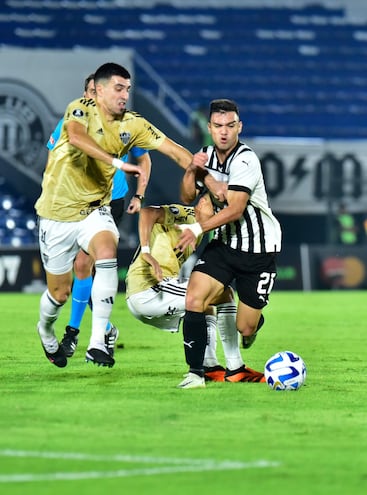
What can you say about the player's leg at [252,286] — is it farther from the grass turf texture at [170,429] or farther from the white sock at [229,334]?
the grass turf texture at [170,429]

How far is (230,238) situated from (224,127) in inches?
28.7

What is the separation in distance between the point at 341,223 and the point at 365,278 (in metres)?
1.64

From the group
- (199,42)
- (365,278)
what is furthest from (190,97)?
(365,278)

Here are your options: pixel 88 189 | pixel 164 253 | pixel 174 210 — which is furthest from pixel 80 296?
pixel 88 189

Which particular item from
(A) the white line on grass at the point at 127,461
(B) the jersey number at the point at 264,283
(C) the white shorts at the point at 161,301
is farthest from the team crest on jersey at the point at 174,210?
(A) the white line on grass at the point at 127,461

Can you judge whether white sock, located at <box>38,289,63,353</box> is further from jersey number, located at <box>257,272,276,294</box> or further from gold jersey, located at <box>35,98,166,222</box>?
jersey number, located at <box>257,272,276,294</box>

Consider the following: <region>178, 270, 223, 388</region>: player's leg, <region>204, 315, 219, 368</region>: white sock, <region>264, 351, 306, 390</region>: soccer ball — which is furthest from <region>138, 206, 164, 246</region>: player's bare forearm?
<region>264, 351, 306, 390</region>: soccer ball

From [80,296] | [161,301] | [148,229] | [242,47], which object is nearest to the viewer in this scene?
[161,301]

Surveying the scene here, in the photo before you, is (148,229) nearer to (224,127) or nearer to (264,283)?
(264,283)

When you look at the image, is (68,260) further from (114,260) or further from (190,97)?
(190,97)

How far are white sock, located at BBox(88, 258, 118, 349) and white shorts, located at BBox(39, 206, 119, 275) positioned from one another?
27 centimetres

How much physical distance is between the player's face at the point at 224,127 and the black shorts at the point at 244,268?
691mm

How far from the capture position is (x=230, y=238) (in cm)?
702

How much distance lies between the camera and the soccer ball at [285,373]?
21.6 ft
